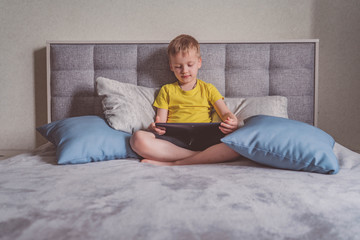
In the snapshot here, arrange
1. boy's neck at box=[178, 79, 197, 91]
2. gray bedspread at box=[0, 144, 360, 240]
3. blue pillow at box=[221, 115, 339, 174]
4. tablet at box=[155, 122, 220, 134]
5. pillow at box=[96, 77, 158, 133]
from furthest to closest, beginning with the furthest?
boy's neck at box=[178, 79, 197, 91], pillow at box=[96, 77, 158, 133], tablet at box=[155, 122, 220, 134], blue pillow at box=[221, 115, 339, 174], gray bedspread at box=[0, 144, 360, 240]

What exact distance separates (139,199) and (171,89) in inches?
37.8

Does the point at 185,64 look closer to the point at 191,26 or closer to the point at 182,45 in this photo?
the point at 182,45

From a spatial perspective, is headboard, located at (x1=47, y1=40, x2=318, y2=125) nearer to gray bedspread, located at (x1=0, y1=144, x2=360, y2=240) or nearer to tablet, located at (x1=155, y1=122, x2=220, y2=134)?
tablet, located at (x1=155, y1=122, x2=220, y2=134)

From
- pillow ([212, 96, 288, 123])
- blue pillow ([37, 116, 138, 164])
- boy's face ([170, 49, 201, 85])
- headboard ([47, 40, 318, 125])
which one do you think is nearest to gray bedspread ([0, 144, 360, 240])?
blue pillow ([37, 116, 138, 164])

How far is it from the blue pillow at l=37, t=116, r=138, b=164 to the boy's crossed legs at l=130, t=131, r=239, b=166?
0.25 ft

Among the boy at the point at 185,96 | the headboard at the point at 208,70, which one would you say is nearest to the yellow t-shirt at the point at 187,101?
the boy at the point at 185,96

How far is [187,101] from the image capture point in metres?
1.47

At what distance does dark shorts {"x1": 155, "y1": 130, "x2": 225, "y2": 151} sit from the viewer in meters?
1.12

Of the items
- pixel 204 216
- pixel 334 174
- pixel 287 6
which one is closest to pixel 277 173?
pixel 334 174

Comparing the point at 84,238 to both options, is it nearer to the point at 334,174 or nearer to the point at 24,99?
the point at 334,174

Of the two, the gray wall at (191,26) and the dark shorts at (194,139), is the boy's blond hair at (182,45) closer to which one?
the gray wall at (191,26)

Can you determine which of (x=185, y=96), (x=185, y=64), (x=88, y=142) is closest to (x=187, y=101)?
(x=185, y=96)

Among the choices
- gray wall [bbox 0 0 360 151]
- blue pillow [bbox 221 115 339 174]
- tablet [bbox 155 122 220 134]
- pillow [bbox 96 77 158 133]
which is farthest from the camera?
gray wall [bbox 0 0 360 151]

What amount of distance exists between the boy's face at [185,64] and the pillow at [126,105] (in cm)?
A: 23
